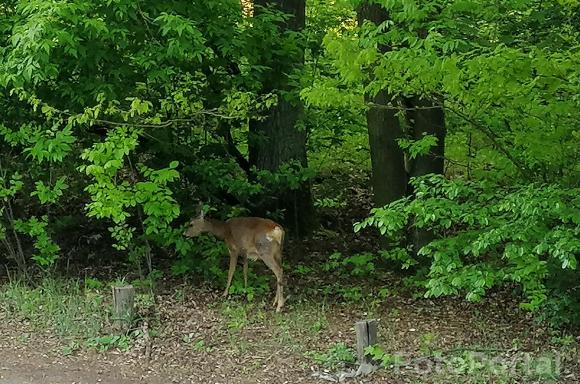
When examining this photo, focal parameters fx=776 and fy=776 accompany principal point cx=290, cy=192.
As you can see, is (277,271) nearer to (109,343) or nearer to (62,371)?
(109,343)

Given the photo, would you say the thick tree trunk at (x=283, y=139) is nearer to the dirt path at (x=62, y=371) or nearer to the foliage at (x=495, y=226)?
the foliage at (x=495, y=226)

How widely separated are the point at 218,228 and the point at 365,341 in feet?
9.78

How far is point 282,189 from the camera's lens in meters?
11.8

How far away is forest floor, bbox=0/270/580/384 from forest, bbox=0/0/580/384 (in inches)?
1.3

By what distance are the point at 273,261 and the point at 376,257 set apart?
2.58 metres

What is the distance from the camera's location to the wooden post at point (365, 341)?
736cm

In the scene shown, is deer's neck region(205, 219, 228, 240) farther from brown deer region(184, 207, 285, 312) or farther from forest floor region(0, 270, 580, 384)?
forest floor region(0, 270, 580, 384)

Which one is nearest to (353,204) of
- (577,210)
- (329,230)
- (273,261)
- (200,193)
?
(329,230)

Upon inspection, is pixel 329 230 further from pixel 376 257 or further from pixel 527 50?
pixel 527 50

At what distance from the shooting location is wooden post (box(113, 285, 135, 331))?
27.5ft

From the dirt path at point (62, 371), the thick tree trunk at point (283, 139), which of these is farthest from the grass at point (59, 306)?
the thick tree trunk at point (283, 139)

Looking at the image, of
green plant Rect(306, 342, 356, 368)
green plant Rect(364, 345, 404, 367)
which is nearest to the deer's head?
green plant Rect(306, 342, 356, 368)

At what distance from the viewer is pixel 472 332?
8789 mm

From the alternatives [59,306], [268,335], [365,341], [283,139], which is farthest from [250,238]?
[283,139]
